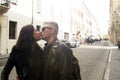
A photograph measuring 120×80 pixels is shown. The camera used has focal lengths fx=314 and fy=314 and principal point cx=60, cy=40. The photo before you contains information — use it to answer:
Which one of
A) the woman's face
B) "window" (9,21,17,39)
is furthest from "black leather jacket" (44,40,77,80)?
"window" (9,21,17,39)

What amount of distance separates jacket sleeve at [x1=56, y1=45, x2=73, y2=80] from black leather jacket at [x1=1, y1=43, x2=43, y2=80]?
0.36 meters

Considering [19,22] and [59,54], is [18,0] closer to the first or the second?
[19,22]

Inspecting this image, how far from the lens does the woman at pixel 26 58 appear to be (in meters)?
3.86

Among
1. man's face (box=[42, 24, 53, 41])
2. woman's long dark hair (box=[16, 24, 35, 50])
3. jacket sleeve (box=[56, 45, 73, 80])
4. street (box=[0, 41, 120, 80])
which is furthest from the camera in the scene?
street (box=[0, 41, 120, 80])

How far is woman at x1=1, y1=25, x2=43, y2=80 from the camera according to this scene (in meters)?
Answer: 3.86

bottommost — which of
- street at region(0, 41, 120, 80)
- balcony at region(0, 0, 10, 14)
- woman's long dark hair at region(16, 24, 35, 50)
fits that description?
street at region(0, 41, 120, 80)

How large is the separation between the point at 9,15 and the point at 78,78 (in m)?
23.5

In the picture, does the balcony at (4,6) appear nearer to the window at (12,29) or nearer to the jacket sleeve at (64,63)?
the window at (12,29)

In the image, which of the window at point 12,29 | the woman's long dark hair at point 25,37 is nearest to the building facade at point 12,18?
the window at point 12,29

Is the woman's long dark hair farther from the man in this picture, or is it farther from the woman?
the man

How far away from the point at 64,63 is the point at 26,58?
0.58 m

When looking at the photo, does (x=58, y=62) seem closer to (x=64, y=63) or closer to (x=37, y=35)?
(x=64, y=63)

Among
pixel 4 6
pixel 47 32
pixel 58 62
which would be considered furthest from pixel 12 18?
pixel 58 62

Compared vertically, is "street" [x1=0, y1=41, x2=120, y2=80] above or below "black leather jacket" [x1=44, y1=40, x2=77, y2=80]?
below
